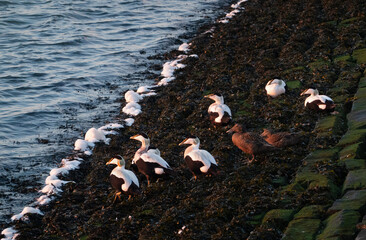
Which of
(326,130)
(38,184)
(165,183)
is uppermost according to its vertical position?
(326,130)

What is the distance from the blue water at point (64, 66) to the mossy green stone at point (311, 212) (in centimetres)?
409

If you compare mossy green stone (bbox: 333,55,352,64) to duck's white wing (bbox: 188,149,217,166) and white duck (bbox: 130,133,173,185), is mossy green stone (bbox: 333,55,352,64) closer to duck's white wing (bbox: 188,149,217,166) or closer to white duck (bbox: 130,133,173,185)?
duck's white wing (bbox: 188,149,217,166)

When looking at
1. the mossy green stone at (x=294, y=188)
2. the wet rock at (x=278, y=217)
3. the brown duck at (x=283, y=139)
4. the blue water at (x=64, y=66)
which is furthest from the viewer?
the blue water at (x=64, y=66)

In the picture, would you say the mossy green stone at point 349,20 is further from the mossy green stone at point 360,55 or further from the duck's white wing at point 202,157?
the duck's white wing at point 202,157

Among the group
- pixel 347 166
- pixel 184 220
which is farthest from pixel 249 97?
pixel 184 220

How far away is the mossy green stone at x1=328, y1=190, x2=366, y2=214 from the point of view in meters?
5.05

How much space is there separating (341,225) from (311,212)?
54 centimetres

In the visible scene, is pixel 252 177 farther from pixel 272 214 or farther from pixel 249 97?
pixel 249 97

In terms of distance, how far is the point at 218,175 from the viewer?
22.4 ft

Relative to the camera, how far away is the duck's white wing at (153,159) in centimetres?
691

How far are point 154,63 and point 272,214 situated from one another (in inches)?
369

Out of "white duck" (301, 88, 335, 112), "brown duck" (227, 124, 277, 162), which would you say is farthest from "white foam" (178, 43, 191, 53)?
"brown duck" (227, 124, 277, 162)

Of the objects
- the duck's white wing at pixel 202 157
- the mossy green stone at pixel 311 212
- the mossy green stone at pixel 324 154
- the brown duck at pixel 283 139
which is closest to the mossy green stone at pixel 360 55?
the brown duck at pixel 283 139

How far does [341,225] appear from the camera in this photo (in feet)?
15.6
